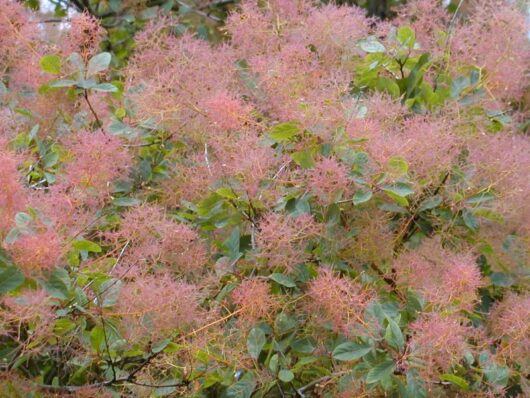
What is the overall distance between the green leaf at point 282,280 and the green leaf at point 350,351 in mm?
177

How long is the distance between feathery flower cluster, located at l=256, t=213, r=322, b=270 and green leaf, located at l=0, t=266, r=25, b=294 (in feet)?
1.62

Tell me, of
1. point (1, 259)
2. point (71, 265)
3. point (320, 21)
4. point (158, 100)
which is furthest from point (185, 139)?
point (1, 259)

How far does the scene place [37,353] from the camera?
1.89 m

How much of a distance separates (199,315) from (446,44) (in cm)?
103

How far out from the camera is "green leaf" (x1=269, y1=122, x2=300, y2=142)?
6.70ft

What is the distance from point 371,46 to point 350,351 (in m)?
0.88

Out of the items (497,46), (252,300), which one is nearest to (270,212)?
(252,300)

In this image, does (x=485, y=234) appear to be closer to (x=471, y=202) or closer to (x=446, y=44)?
(x=471, y=202)

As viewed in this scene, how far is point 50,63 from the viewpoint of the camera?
88.7 inches

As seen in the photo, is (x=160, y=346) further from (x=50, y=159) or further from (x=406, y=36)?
(x=406, y=36)

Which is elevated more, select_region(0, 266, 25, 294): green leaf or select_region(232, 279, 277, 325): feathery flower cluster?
select_region(0, 266, 25, 294): green leaf

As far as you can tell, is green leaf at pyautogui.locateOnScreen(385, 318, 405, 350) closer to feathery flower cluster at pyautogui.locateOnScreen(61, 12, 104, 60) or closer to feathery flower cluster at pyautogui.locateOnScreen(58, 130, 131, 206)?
feathery flower cluster at pyautogui.locateOnScreen(58, 130, 131, 206)

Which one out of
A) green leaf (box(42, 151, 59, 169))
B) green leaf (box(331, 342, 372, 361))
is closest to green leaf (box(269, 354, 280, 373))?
green leaf (box(331, 342, 372, 361))

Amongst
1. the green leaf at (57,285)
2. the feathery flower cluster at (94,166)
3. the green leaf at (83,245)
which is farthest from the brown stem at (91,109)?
the green leaf at (57,285)
